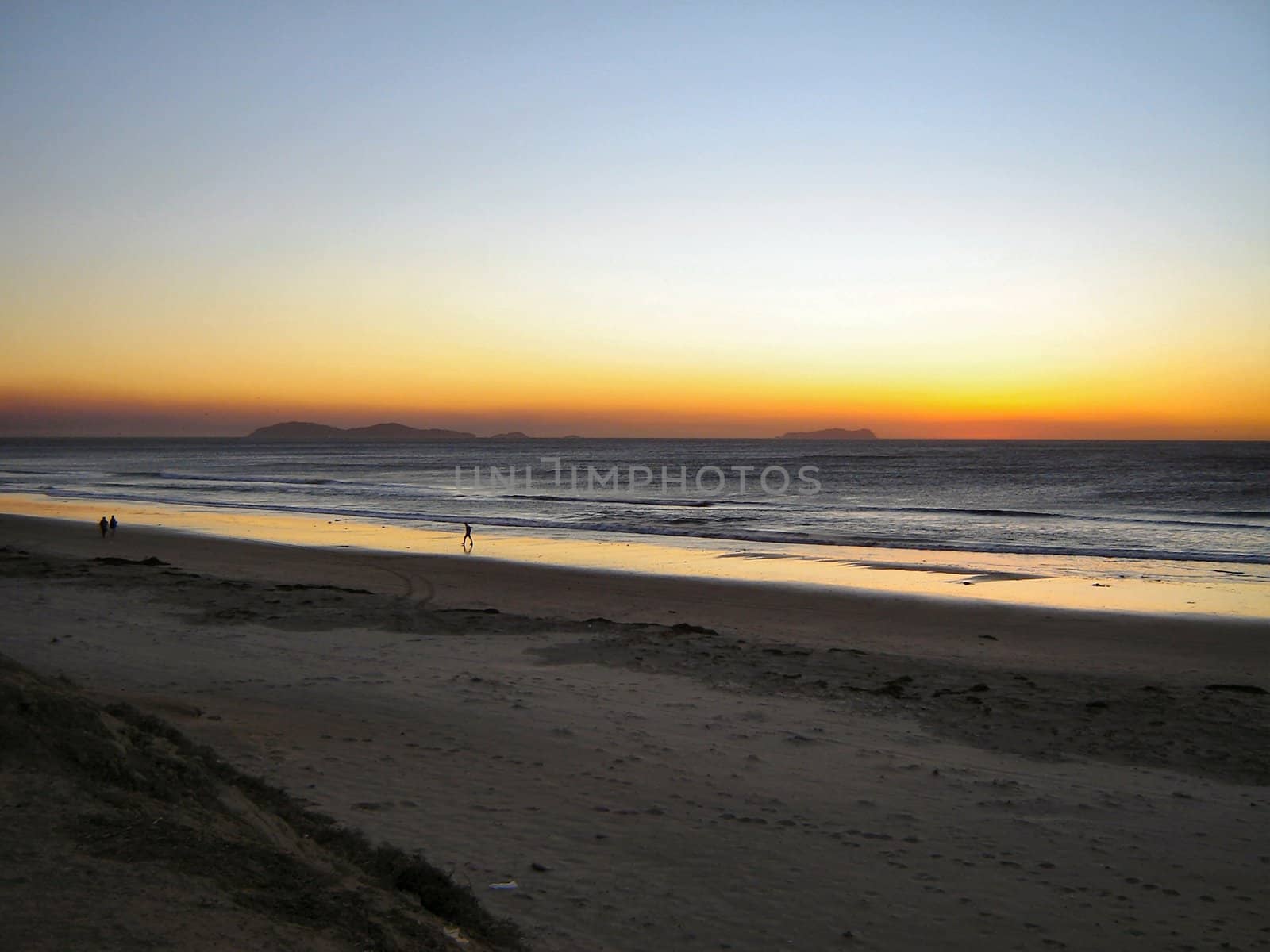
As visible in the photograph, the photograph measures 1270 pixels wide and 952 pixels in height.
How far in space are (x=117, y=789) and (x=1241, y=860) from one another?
23.8ft

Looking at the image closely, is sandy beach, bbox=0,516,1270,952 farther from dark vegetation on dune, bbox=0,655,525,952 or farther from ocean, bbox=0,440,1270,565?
ocean, bbox=0,440,1270,565

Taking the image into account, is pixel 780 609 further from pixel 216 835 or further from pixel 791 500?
pixel 791 500

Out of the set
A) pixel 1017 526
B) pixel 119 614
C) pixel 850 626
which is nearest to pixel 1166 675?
pixel 850 626

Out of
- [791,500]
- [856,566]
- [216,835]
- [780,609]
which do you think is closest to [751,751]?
[216,835]

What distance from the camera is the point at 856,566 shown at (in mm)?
24000

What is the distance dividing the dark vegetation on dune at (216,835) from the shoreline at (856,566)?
15.4 meters

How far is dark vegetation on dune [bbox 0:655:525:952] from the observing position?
396 centimetres

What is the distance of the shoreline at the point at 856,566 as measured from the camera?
1900 cm

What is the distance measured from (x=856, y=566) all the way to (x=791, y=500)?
86.7 ft

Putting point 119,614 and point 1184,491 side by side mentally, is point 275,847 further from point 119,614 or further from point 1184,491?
point 1184,491

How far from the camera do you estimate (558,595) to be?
18.6m

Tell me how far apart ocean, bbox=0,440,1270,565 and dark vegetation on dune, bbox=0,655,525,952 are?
25370mm

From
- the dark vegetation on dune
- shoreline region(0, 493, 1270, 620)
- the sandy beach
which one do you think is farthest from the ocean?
the dark vegetation on dune

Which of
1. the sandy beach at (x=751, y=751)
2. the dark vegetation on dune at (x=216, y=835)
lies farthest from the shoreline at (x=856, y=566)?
the dark vegetation on dune at (x=216, y=835)
